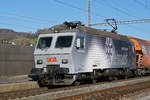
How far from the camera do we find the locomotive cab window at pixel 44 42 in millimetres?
14129

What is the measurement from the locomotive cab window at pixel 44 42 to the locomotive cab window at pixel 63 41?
590 millimetres

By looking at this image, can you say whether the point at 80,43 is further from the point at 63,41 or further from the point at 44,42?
the point at 44,42

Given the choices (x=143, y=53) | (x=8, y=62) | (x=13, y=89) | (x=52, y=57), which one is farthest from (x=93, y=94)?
(x=143, y=53)

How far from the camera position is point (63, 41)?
13.7 metres

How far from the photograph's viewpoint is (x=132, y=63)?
1997 cm

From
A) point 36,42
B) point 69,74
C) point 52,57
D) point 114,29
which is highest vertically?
point 114,29

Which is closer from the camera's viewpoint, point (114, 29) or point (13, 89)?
point (13, 89)

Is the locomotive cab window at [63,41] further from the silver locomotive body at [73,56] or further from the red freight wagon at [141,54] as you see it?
the red freight wagon at [141,54]

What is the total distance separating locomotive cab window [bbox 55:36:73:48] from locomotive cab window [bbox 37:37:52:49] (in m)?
0.59

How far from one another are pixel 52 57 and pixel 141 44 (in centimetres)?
1119

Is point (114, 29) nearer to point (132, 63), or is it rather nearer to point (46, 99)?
point (132, 63)

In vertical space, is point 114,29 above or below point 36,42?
above

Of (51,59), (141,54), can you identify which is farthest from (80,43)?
(141,54)

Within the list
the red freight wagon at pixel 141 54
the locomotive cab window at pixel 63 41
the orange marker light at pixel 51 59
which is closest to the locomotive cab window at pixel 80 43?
the locomotive cab window at pixel 63 41
